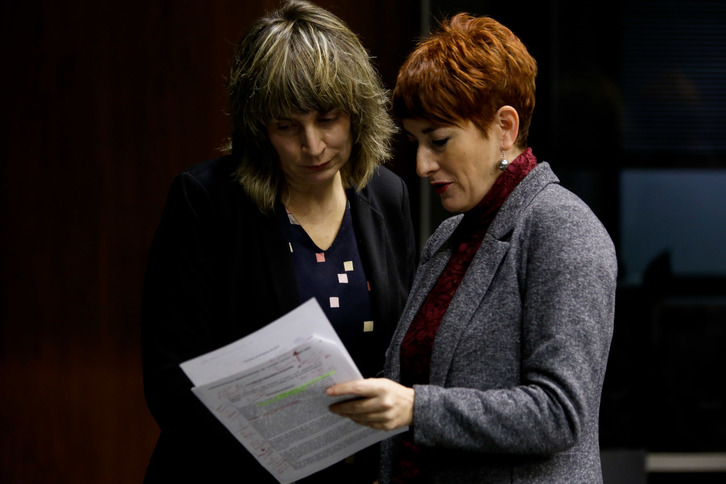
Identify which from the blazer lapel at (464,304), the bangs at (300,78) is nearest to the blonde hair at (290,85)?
the bangs at (300,78)

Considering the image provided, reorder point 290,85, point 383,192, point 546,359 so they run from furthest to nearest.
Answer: point 383,192 < point 290,85 < point 546,359

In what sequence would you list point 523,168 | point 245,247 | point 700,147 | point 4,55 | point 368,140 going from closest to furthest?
point 523,168 < point 245,247 < point 368,140 < point 4,55 < point 700,147

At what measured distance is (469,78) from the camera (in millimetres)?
1272

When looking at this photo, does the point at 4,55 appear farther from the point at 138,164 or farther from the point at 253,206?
the point at 253,206

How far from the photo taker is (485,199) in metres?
1.35

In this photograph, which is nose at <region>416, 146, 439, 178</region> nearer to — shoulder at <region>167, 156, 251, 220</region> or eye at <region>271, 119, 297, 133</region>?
eye at <region>271, 119, 297, 133</region>

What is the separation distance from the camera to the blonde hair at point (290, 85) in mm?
1557

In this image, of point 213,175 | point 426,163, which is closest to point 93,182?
point 213,175

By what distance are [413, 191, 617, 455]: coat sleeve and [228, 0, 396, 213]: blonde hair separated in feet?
1.86

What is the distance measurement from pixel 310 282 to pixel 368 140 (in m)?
0.33

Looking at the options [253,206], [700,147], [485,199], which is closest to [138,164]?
[253,206]

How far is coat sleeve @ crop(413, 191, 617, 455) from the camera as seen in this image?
112 cm

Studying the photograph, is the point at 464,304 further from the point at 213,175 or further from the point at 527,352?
the point at 213,175

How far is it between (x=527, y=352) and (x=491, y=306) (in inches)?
3.7
